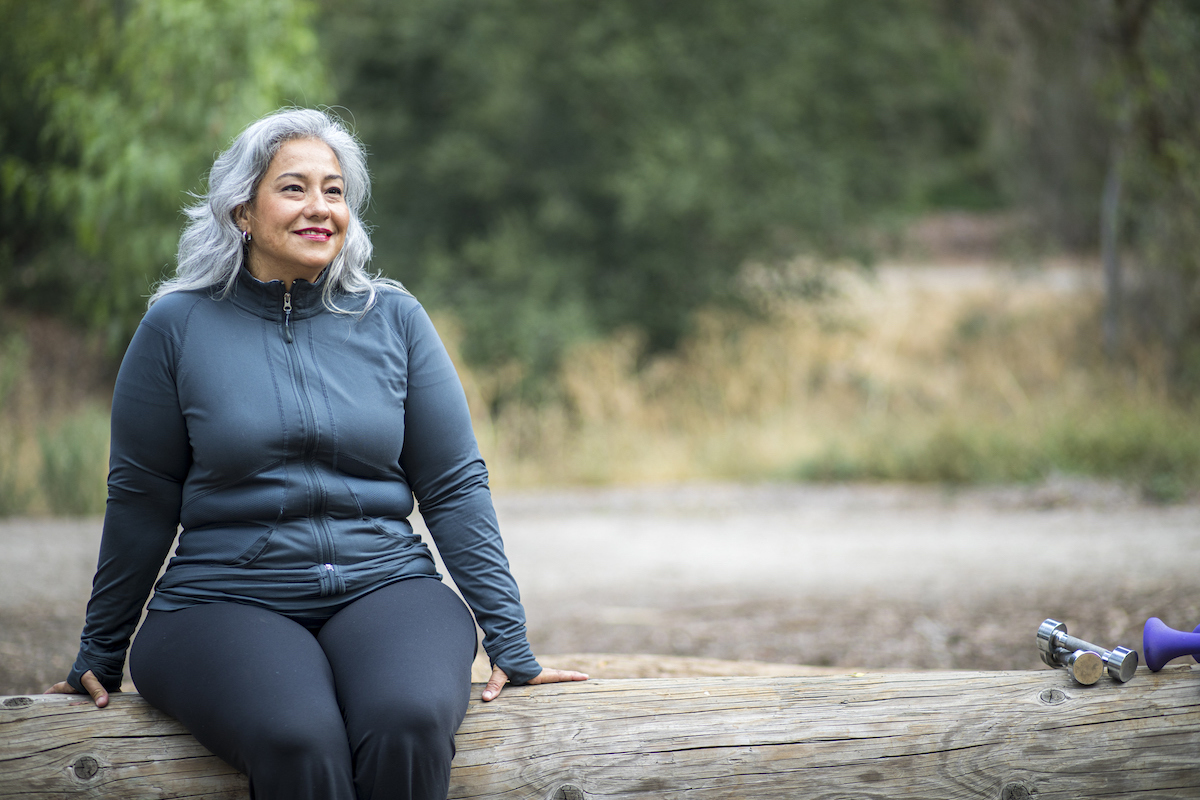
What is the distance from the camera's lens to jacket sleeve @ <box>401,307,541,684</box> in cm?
229

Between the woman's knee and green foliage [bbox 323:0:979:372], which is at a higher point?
green foliage [bbox 323:0:979:372]

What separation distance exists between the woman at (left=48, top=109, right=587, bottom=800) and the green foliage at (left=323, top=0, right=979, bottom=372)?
9253 mm

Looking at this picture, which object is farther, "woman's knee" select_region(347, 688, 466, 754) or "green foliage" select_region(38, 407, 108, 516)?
"green foliage" select_region(38, 407, 108, 516)

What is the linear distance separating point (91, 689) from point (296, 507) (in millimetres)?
557

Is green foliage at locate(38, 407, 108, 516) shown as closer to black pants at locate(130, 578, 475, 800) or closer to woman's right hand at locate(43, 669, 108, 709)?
woman's right hand at locate(43, 669, 108, 709)

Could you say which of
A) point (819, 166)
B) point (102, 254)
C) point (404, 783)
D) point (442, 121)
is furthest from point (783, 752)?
point (442, 121)

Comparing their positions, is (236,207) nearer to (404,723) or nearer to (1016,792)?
(404,723)

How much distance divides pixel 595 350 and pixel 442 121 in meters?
4.55

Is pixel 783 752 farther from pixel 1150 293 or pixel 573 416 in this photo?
pixel 1150 293

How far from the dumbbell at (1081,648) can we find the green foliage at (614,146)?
9460 millimetres

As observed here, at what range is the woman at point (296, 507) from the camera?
1.99 meters

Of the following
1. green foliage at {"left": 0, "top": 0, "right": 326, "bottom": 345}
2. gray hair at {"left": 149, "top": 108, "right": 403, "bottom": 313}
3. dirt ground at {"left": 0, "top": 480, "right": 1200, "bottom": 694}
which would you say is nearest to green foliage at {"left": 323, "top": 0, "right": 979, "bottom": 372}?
dirt ground at {"left": 0, "top": 480, "right": 1200, "bottom": 694}

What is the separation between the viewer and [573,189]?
43.6 ft

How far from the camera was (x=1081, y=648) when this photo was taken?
7.43 ft
